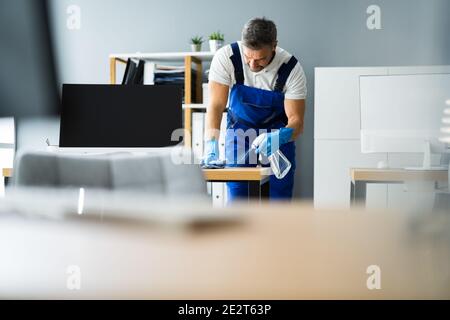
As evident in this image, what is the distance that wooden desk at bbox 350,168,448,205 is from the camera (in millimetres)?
411

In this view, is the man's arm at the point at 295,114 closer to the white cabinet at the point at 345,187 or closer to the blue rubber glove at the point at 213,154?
the blue rubber glove at the point at 213,154

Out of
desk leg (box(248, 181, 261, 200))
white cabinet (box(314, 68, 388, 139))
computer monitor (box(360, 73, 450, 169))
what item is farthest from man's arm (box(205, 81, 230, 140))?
computer monitor (box(360, 73, 450, 169))

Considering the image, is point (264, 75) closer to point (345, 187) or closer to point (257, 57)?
point (257, 57)

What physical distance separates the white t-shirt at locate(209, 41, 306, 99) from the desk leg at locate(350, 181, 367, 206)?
0.60 meters

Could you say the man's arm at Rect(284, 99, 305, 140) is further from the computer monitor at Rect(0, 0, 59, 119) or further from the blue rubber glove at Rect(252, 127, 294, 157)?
the computer monitor at Rect(0, 0, 59, 119)

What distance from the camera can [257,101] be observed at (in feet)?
3.74

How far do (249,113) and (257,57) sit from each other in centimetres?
15

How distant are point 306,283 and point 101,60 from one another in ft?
0.98

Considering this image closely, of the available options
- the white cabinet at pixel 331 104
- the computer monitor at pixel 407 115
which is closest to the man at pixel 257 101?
the white cabinet at pixel 331 104

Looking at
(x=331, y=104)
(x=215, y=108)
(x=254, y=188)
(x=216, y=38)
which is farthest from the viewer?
(x=331, y=104)

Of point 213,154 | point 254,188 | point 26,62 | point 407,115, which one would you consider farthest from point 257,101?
point 26,62

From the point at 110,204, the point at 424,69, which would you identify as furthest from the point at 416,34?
the point at 110,204

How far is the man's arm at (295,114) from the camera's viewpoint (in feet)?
3.51
